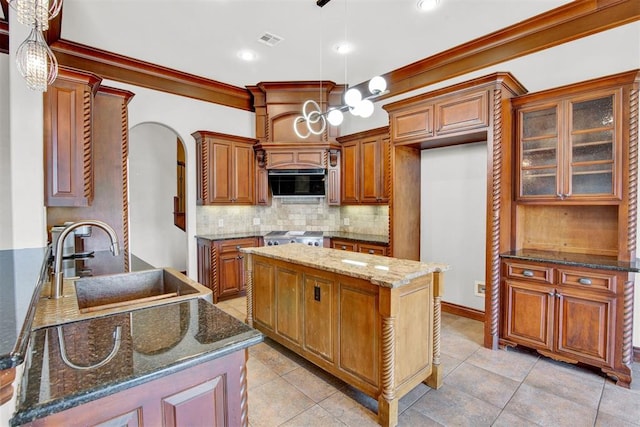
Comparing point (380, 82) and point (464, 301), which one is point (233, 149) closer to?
point (380, 82)

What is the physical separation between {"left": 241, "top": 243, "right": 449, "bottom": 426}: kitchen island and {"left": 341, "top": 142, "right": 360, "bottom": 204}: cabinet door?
2103 mm

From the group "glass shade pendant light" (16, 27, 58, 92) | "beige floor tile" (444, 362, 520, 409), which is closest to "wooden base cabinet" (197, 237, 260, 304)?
"glass shade pendant light" (16, 27, 58, 92)

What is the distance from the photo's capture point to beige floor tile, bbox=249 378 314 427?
2135 mm

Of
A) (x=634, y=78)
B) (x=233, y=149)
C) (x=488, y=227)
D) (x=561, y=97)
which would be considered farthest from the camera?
(x=233, y=149)

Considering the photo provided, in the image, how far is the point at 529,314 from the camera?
9.70 feet

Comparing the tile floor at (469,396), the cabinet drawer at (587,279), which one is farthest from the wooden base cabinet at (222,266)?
the cabinet drawer at (587,279)

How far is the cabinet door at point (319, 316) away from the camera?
2.46 metres

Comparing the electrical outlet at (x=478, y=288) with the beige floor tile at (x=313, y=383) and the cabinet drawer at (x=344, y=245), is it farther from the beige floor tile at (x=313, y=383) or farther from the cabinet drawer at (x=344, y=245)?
the beige floor tile at (x=313, y=383)

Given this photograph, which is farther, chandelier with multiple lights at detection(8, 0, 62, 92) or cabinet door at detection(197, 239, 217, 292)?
cabinet door at detection(197, 239, 217, 292)

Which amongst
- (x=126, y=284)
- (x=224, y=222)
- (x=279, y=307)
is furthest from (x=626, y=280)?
(x=224, y=222)

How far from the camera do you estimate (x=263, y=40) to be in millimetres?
3701

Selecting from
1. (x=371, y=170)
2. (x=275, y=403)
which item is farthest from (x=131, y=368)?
(x=371, y=170)

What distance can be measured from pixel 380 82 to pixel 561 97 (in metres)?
1.74

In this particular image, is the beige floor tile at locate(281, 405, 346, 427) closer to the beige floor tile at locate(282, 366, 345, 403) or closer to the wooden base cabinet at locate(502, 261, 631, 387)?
the beige floor tile at locate(282, 366, 345, 403)
